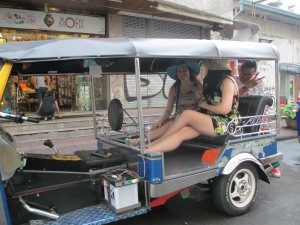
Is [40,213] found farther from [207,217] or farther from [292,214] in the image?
[292,214]

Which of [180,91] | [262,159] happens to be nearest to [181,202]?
[262,159]

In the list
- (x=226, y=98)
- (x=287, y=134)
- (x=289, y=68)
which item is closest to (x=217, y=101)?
(x=226, y=98)

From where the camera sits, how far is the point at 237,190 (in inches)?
155

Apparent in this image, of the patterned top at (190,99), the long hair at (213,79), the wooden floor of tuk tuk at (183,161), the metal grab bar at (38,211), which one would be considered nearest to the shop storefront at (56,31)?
the patterned top at (190,99)

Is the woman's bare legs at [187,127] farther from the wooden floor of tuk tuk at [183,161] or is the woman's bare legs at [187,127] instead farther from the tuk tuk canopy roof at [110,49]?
the tuk tuk canopy roof at [110,49]

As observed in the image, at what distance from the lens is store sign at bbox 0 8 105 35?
30.9 ft

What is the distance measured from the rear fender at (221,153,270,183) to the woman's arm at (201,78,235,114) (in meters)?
0.57

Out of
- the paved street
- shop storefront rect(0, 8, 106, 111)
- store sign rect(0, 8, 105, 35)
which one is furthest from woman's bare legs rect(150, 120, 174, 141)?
store sign rect(0, 8, 105, 35)

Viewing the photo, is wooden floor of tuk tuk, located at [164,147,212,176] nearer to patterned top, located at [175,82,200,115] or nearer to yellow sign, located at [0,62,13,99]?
patterned top, located at [175,82,200,115]

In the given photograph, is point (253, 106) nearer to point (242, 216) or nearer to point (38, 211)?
point (242, 216)

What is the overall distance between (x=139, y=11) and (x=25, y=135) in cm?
563

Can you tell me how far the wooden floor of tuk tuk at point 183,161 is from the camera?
3.70 meters

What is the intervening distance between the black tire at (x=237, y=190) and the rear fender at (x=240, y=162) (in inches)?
2.6

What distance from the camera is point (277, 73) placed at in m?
4.37
